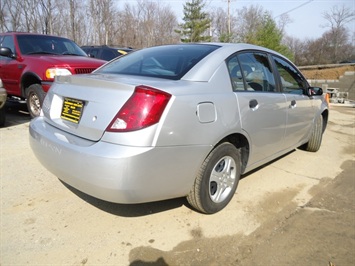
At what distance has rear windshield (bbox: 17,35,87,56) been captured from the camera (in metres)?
6.14

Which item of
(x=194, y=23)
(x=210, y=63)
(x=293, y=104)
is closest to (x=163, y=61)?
(x=210, y=63)

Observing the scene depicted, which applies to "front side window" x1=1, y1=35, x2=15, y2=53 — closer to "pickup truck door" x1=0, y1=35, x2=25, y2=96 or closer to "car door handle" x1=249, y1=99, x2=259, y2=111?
"pickup truck door" x1=0, y1=35, x2=25, y2=96

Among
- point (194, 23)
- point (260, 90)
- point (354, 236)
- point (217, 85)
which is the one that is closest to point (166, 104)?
point (217, 85)

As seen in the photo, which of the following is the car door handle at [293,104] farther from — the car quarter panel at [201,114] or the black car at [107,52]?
the black car at [107,52]

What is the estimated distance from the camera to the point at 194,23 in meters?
41.8

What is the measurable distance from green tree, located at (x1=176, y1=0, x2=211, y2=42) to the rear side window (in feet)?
132

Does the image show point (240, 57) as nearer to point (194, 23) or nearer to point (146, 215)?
point (146, 215)

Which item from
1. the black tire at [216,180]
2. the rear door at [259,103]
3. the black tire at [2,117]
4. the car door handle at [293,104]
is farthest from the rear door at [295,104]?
the black tire at [2,117]

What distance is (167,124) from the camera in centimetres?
210

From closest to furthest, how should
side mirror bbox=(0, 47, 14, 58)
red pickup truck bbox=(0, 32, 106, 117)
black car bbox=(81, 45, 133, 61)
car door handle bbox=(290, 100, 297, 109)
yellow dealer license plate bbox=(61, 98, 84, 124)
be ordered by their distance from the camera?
1. yellow dealer license plate bbox=(61, 98, 84, 124)
2. car door handle bbox=(290, 100, 297, 109)
3. red pickup truck bbox=(0, 32, 106, 117)
4. side mirror bbox=(0, 47, 14, 58)
5. black car bbox=(81, 45, 133, 61)

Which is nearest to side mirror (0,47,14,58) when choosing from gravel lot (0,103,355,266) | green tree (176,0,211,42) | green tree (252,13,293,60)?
gravel lot (0,103,355,266)

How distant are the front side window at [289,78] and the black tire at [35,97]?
13.7 feet

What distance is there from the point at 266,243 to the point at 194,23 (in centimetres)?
4283

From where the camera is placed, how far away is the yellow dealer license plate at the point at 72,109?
7.85 ft
